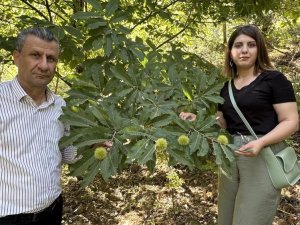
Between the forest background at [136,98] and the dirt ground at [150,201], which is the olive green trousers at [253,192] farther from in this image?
the dirt ground at [150,201]

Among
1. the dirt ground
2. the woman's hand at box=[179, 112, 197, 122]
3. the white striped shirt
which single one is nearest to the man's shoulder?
the white striped shirt

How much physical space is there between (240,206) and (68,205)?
2.41 metres

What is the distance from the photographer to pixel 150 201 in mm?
3826

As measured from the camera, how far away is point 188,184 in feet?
13.6

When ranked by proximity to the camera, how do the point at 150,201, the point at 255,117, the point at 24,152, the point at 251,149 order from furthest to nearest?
the point at 150,201, the point at 255,117, the point at 251,149, the point at 24,152

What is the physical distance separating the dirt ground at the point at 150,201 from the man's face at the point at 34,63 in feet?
7.34

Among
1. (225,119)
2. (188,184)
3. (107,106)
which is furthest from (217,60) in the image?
(107,106)

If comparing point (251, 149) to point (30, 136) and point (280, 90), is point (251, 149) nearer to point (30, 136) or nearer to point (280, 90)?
point (280, 90)

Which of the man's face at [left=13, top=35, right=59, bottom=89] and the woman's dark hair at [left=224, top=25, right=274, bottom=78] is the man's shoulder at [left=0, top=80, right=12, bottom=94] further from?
the woman's dark hair at [left=224, top=25, right=274, bottom=78]

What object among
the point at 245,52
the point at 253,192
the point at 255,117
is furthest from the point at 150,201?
the point at 245,52

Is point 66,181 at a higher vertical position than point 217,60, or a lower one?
lower

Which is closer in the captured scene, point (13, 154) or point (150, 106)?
point (13, 154)

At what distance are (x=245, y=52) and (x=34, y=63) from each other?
100 cm

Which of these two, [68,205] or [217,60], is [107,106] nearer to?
[68,205]
